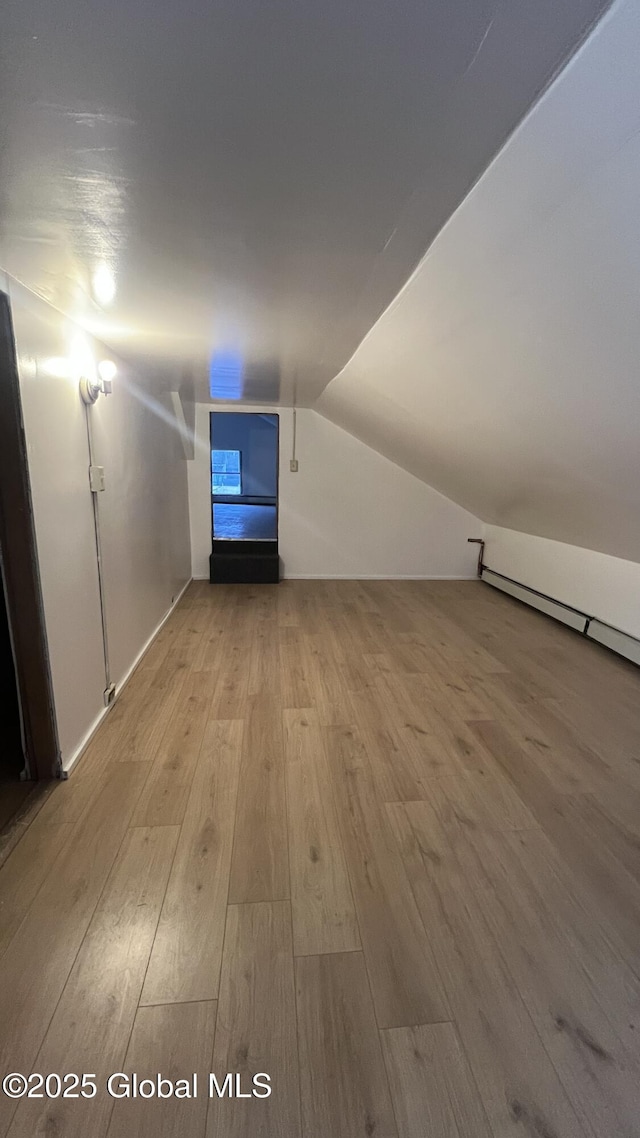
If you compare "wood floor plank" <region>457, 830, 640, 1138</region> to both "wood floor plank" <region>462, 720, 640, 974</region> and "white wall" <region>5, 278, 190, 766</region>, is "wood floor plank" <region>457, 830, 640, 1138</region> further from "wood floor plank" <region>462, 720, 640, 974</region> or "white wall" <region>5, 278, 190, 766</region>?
"white wall" <region>5, 278, 190, 766</region>

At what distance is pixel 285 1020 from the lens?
3.61 ft

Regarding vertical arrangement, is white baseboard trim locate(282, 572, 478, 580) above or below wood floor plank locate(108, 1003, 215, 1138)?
above

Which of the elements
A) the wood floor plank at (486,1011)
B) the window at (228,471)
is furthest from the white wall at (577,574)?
the window at (228,471)

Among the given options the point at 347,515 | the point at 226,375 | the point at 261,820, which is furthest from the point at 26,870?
the point at 347,515

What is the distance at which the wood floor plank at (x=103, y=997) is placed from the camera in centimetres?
93

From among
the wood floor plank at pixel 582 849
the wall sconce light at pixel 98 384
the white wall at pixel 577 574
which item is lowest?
the wood floor plank at pixel 582 849

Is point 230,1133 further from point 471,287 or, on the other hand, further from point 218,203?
point 471,287

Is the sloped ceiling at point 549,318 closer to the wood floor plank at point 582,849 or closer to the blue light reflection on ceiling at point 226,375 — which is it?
the blue light reflection on ceiling at point 226,375

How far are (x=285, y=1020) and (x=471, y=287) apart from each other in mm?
1985

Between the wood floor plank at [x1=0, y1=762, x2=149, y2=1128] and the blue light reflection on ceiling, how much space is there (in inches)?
86.8

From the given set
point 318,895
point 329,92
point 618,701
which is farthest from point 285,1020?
point 618,701

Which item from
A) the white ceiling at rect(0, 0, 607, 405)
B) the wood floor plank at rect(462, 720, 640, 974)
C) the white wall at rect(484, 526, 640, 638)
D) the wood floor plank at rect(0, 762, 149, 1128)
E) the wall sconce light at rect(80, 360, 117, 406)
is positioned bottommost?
the wood floor plank at rect(0, 762, 149, 1128)

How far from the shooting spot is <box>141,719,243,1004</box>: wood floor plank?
3.86 feet

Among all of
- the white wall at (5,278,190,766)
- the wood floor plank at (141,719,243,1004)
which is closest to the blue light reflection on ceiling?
the white wall at (5,278,190,766)
